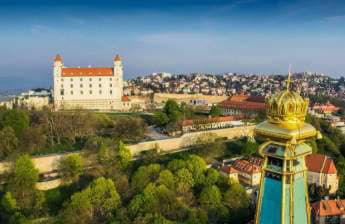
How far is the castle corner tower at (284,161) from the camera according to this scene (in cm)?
347

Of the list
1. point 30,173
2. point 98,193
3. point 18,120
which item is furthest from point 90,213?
point 18,120

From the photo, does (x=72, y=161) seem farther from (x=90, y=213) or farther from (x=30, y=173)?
(x=90, y=213)

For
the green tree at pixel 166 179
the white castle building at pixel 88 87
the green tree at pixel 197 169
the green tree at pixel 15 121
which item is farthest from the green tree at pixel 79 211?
the white castle building at pixel 88 87

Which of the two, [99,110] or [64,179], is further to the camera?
[99,110]

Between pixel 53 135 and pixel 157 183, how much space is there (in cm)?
1174

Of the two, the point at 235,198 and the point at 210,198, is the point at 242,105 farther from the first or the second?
the point at 210,198

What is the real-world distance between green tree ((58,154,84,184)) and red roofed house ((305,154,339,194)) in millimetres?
14812

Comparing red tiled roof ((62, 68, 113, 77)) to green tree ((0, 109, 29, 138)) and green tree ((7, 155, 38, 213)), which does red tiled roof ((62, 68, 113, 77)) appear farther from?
green tree ((7, 155, 38, 213))

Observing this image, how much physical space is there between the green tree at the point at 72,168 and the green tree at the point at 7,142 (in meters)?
4.07

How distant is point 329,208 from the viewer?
16.8m

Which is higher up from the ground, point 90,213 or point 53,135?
point 53,135

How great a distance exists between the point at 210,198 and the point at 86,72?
90.0 feet

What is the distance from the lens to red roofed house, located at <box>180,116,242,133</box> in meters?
28.4

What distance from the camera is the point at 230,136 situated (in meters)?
29.6
